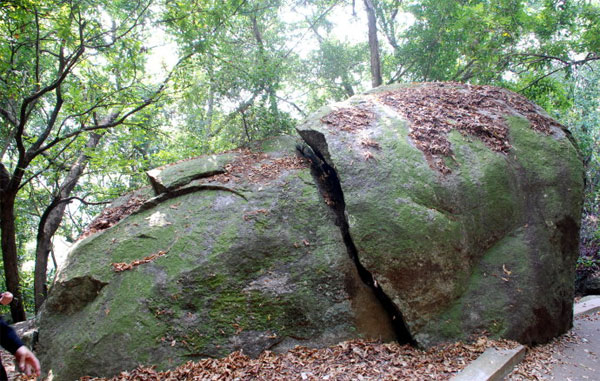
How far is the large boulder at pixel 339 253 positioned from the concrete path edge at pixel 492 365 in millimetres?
354

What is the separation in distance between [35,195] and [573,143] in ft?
51.9

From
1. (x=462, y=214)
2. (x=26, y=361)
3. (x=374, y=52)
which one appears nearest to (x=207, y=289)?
(x=26, y=361)

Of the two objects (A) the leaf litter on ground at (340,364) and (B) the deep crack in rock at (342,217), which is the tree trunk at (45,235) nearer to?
(B) the deep crack in rock at (342,217)

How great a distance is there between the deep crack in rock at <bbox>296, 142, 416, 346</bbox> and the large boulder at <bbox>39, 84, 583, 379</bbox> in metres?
0.02

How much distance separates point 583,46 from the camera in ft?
23.7

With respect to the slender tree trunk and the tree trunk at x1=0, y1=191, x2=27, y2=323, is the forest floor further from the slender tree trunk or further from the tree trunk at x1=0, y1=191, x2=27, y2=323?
the slender tree trunk

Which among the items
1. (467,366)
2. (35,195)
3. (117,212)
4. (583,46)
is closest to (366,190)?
(467,366)

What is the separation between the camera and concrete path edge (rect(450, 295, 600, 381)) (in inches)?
146

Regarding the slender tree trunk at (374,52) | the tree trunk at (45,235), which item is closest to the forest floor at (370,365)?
the tree trunk at (45,235)

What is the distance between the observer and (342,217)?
5.23 metres

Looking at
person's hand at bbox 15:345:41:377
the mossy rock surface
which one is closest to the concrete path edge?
the mossy rock surface

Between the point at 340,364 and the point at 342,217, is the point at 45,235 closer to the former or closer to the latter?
the point at 342,217

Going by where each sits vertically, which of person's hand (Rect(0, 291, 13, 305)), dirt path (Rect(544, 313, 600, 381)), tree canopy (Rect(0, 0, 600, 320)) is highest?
tree canopy (Rect(0, 0, 600, 320))

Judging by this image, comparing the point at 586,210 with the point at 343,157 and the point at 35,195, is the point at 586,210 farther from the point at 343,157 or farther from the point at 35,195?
the point at 35,195
